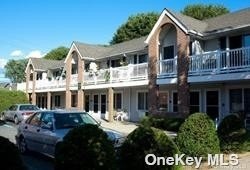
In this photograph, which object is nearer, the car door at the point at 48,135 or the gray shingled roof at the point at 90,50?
the car door at the point at 48,135

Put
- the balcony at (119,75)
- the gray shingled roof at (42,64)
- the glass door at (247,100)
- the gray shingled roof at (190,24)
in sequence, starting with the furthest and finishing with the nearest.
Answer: the gray shingled roof at (42,64)
the balcony at (119,75)
the gray shingled roof at (190,24)
the glass door at (247,100)

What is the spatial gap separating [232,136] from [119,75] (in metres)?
17.6

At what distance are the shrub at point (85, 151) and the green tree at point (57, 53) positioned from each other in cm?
7718

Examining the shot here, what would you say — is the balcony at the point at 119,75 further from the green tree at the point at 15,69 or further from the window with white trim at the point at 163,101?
the green tree at the point at 15,69

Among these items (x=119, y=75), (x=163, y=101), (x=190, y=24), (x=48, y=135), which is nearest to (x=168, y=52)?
(x=190, y=24)

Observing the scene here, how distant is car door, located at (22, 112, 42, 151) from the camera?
1279 cm

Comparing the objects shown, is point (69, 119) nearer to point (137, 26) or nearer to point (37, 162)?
point (37, 162)

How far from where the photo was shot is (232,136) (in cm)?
1342

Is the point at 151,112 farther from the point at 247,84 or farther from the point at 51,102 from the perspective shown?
the point at 51,102

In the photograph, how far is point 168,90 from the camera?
2823 centimetres

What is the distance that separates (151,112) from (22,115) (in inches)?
382

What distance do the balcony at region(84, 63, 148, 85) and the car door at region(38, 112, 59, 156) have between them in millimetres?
15295

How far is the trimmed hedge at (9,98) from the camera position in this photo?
42.9 metres

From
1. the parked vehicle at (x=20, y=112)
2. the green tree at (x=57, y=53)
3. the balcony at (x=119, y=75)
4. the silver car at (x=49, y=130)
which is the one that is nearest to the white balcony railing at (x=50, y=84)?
the balcony at (x=119, y=75)
